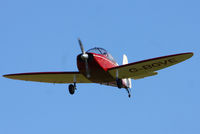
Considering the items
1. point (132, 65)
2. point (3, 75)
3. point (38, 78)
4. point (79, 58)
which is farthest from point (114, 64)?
point (3, 75)

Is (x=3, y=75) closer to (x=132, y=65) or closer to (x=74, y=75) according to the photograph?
(x=74, y=75)

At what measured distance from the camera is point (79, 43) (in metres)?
20.8

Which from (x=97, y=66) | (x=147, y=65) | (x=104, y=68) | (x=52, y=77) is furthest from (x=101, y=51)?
(x=52, y=77)

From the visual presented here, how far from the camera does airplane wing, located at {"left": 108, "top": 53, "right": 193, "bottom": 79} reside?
21266 mm

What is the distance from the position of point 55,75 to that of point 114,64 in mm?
3728

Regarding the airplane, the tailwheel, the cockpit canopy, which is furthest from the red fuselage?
the tailwheel

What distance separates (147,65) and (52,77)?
6.35m

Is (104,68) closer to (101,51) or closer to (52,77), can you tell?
(101,51)

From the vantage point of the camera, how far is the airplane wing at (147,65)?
2127 cm

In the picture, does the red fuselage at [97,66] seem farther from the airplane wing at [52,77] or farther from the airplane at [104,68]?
the airplane wing at [52,77]

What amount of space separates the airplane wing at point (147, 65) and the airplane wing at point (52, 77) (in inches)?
105

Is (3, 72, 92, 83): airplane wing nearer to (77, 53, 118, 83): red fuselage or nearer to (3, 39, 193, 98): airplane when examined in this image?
(3, 39, 193, 98): airplane

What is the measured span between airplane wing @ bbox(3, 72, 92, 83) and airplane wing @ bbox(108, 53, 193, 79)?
267 centimetres

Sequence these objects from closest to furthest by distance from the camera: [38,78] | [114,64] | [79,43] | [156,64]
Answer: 1. [79,43]
2. [156,64]
3. [114,64]
4. [38,78]
